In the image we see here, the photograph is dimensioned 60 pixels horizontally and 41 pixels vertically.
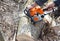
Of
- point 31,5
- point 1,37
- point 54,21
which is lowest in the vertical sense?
point 1,37

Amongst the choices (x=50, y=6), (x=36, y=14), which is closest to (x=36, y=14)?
(x=36, y=14)

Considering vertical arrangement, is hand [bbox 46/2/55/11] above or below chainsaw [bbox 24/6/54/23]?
above

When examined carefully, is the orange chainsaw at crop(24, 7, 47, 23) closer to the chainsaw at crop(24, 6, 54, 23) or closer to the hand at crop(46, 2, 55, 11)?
the chainsaw at crop(24, 6, 54, 23)

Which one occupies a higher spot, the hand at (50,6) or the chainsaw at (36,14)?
the hand at (50,6)

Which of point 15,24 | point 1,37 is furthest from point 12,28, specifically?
point 1,37

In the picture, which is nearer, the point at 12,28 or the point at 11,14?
the point at 12,28

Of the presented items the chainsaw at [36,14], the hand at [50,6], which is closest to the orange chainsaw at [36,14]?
the chainsaw at [36,14]

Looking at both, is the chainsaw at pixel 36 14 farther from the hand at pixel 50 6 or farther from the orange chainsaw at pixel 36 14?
the hand at pixel 50 6

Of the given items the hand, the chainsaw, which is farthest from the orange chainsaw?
the hand

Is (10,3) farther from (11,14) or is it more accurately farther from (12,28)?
(12,28)

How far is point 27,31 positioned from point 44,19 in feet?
0.96

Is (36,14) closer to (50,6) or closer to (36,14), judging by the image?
(36,14)

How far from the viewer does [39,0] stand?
2.96 m

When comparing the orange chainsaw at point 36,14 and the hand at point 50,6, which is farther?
the hand at point 50,6
